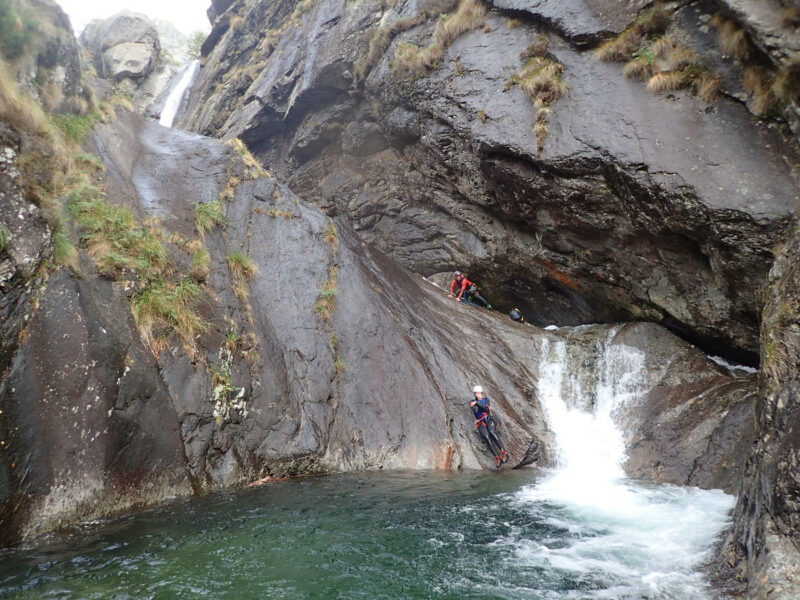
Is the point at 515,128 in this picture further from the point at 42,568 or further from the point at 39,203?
the point at 42,568

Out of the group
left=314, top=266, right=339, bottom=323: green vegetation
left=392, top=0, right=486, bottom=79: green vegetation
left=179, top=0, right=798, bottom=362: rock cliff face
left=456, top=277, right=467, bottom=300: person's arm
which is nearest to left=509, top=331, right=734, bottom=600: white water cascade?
left=179, top=0, right=798, bottom=362: rock cliff face

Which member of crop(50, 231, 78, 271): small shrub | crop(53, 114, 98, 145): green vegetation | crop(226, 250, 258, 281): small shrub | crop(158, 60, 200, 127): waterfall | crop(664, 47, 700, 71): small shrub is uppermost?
crop(158, 60, 200, 127): waterfall

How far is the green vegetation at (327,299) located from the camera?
47.8 ft

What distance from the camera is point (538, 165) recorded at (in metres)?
15.3

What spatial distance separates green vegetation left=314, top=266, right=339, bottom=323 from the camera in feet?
47.8

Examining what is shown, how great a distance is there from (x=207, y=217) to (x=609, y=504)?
1388 centimetres

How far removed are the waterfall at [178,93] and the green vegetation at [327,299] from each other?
29.7 m

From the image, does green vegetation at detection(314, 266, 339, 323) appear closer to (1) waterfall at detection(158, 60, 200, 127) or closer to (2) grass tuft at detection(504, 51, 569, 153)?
(2) grass tuft at detection(504, 51, 569, 153)

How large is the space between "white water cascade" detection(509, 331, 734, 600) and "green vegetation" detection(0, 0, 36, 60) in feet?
53.3

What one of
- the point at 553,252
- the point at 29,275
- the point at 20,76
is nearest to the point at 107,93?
A: the point at 20,76

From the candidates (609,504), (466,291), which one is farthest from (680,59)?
(609,504)

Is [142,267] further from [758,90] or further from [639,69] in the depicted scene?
[758,90]

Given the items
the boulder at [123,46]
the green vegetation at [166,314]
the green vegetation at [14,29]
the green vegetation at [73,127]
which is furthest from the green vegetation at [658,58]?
the boulder at [123,46]

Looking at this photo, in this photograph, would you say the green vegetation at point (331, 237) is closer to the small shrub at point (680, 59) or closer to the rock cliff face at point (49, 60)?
the rock cliff face at point (49, 60)
